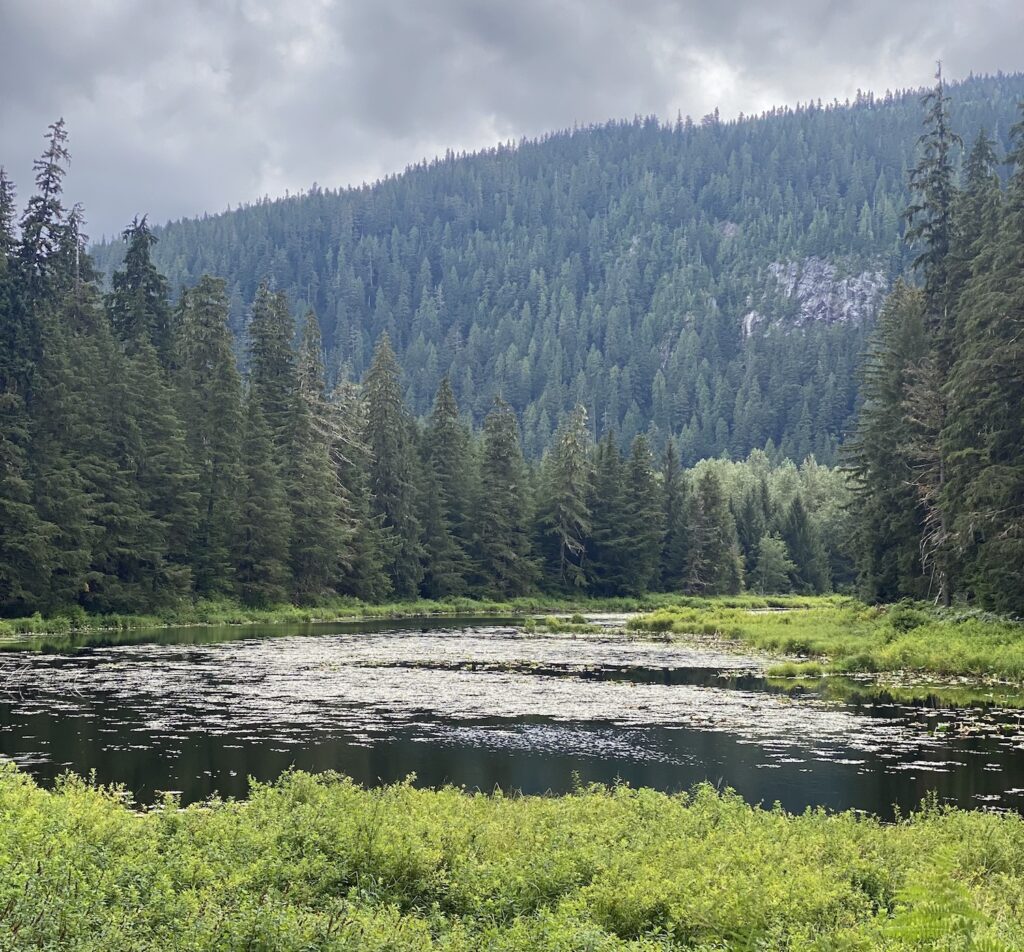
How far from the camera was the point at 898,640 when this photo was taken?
1666 inches

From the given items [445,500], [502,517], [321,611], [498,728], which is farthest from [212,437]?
[498,728]

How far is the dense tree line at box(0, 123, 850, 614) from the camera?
57.8 meters

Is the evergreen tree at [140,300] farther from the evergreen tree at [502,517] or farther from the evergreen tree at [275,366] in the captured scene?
the evergreen tree at [502,517]

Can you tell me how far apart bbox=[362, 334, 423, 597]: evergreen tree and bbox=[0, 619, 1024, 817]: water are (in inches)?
1815

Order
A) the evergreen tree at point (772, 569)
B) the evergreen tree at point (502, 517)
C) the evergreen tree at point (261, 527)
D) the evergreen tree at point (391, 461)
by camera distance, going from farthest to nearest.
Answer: the evergreen tree at point (772, 569) < the evergreen tree at point (502, 517) < the evergreen tree at point (391, 461) < the evergreen tree at point (261, 527)

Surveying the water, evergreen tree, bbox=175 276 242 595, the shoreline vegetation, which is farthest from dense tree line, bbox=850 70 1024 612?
evergreen tree, bbox=175 276 242 595

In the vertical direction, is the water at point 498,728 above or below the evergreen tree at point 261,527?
below

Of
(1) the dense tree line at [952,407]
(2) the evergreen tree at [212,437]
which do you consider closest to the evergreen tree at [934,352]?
(1) the dense tree line at [952,407]

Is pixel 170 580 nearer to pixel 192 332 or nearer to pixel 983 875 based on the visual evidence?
pixel 192 332

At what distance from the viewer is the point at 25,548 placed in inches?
2020

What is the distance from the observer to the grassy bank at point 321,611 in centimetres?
5372

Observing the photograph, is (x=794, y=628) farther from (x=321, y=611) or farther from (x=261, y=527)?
(x=261, y=527)

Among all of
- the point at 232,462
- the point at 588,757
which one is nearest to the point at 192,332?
the point at 232,462

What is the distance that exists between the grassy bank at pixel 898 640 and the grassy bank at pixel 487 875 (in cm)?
2322
